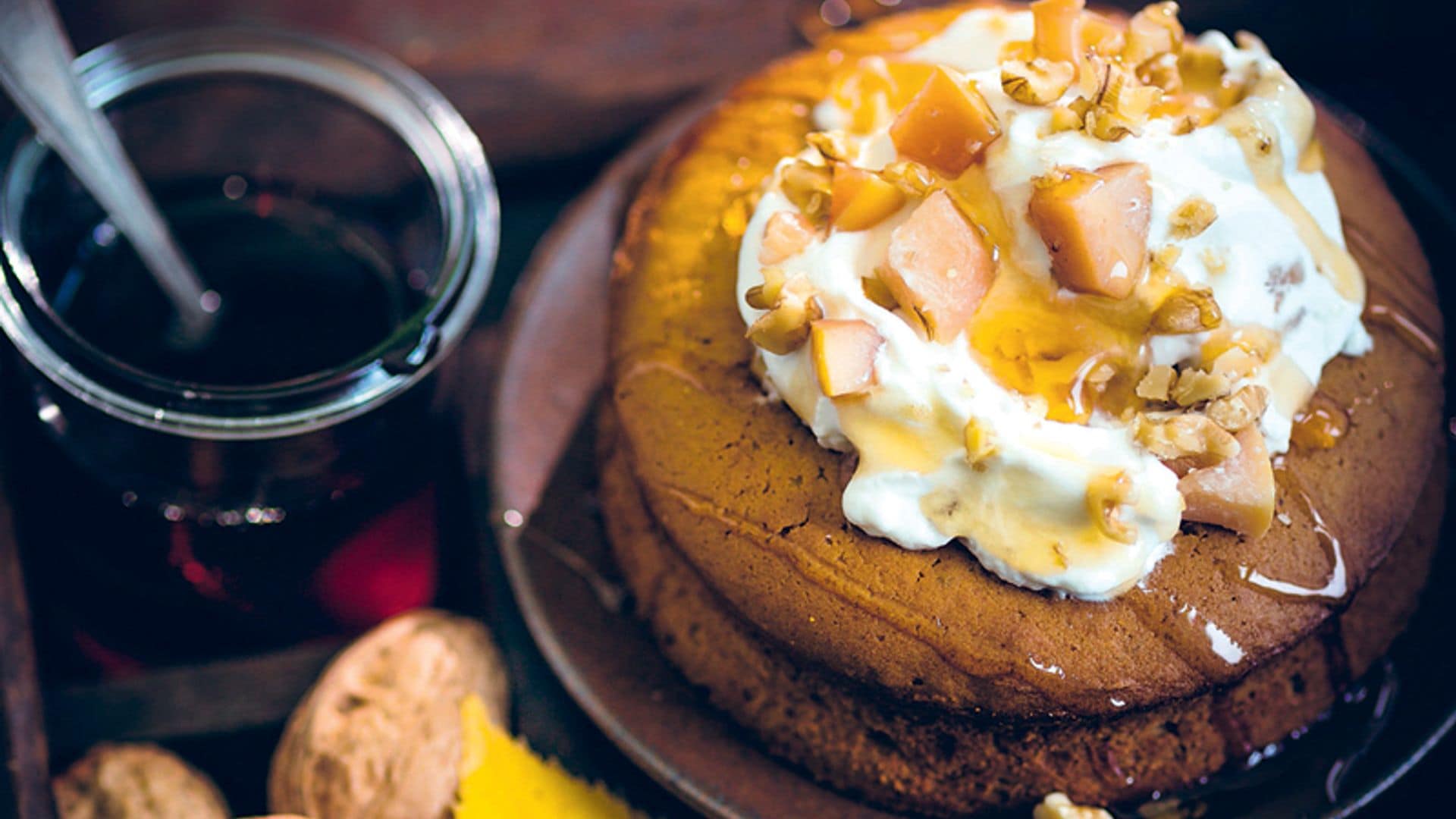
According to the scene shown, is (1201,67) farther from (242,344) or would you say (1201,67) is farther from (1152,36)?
(242,344)

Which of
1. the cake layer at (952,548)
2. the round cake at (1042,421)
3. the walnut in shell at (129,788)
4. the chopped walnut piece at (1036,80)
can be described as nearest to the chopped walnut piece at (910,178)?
the round cake at (1042,421)

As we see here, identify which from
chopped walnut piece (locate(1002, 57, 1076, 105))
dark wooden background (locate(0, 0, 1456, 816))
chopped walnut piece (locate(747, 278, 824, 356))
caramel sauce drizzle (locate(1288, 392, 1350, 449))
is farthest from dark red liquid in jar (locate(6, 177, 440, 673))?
caramel sauce drizzle (locate(1288, 392, 1350, 449))

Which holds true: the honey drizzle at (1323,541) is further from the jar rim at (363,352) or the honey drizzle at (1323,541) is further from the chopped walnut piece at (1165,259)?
the jar rim at (363,352)

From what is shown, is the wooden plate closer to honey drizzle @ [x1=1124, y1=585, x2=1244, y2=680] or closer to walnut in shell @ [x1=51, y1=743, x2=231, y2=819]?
honey drizzle @ [x1=1124, y1=585, x2=1244, y2=680]

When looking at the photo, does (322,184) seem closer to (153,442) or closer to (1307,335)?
(153,442)

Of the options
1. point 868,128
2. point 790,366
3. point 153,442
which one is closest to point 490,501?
point 153,442

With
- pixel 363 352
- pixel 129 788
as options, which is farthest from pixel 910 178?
pixel 129 788
